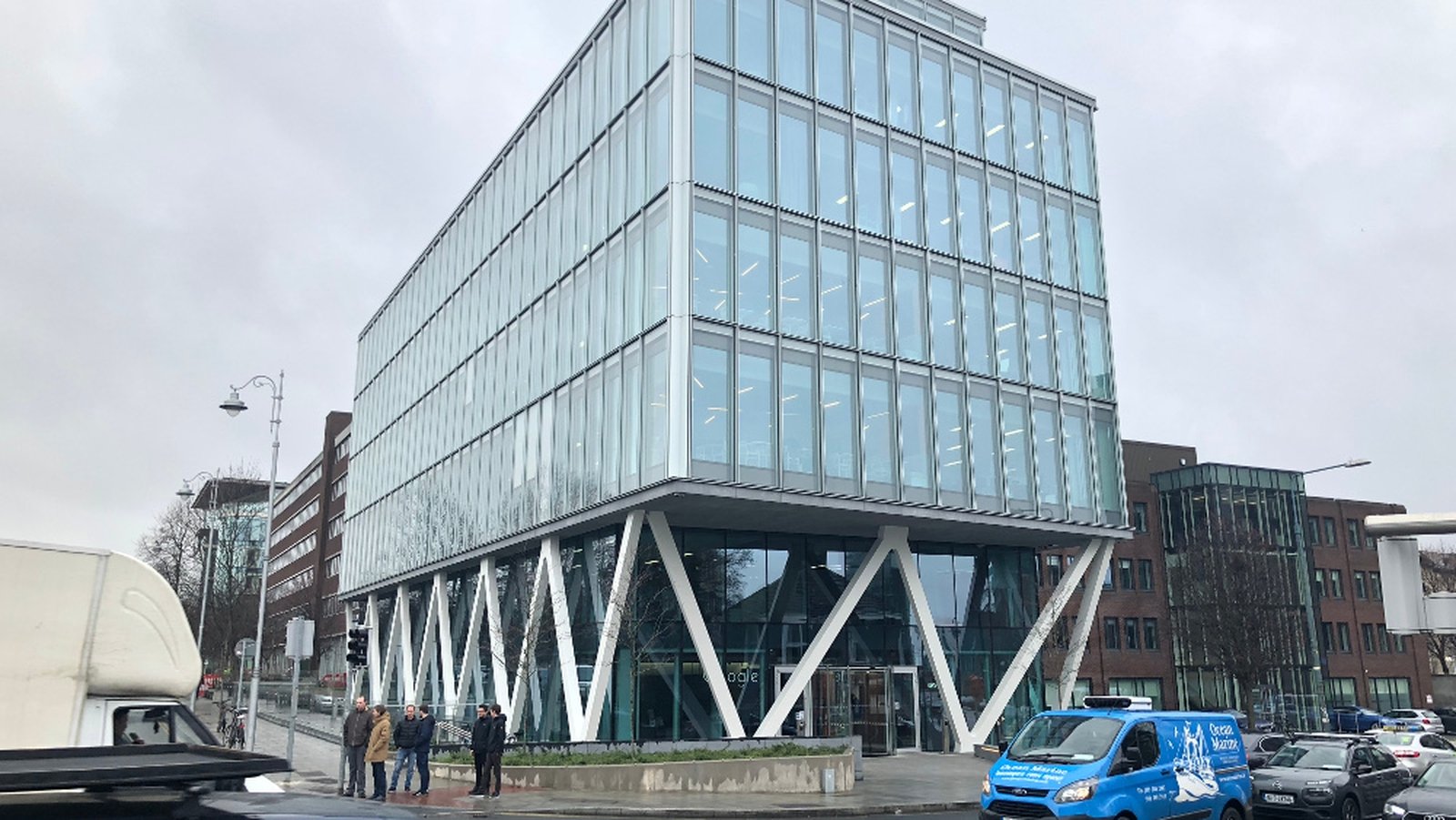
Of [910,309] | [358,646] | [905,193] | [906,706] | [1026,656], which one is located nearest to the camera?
[358,646]

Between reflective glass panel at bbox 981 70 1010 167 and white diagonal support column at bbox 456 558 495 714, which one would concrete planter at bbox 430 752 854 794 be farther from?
reflective glass panel at bbox 981 70 1010 167

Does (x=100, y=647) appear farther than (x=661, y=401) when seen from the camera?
No

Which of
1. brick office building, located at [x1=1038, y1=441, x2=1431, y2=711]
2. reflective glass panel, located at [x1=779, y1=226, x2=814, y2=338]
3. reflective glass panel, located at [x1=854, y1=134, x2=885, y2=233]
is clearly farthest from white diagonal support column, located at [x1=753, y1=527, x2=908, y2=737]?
brick office building, located at [x1=1038, y1=441, x2=1431, y2=711]

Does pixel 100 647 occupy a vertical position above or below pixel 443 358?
below

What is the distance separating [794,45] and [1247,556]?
33.6 metres

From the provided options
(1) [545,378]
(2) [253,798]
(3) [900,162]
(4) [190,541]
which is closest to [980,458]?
(3) [900,162]

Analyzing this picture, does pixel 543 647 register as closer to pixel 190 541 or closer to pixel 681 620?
pixel 681 620

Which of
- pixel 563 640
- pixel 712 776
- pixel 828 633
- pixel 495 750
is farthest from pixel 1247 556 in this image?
pixel 495 750

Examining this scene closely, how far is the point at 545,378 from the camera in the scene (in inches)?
1446

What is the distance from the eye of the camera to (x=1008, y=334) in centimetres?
3644

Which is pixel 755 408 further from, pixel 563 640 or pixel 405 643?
pixel 405 643

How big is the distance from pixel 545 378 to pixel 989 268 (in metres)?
15.0

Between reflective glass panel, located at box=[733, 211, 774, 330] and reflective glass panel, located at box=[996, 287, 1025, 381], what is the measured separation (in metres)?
9.19

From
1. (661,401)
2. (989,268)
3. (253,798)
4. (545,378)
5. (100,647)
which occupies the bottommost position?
(253,798)
